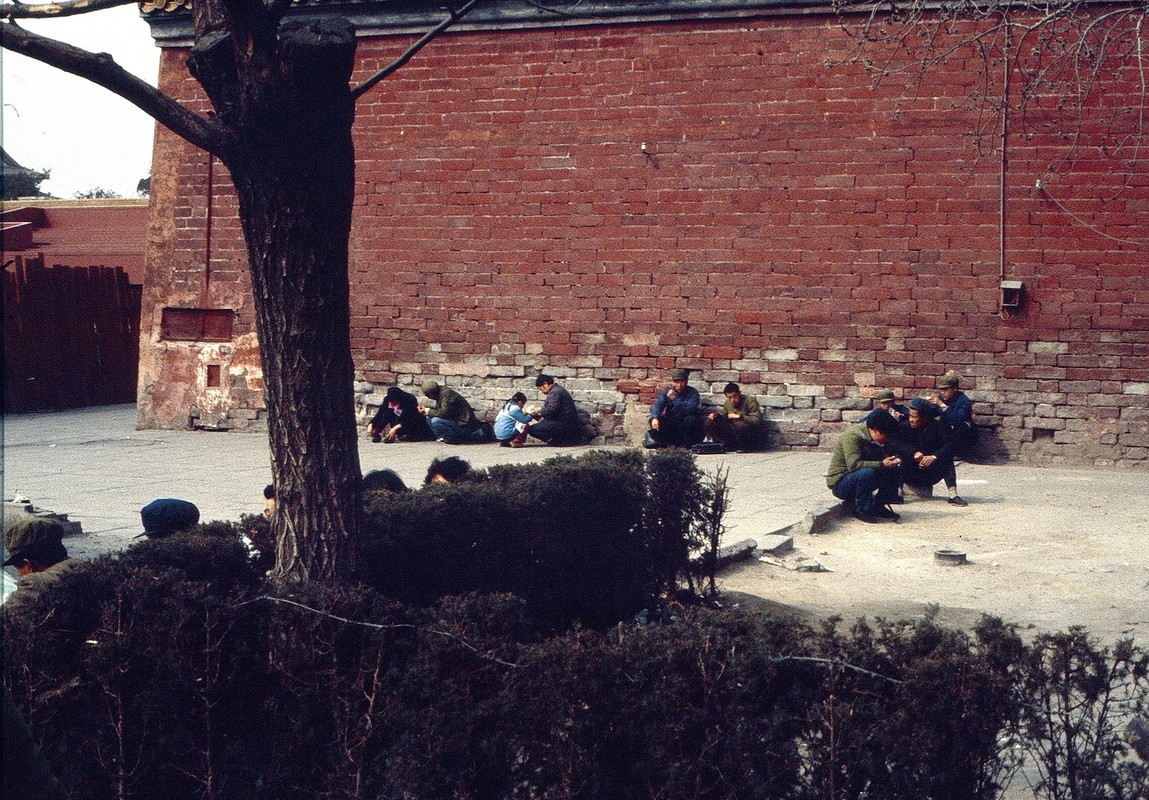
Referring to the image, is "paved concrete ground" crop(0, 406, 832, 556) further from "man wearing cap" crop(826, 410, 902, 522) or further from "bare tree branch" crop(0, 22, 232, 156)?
"bare tree branch" crop(0, 22, 232, 156)

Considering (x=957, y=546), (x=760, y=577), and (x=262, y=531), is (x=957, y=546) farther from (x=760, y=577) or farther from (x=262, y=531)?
(x=262, y=531)

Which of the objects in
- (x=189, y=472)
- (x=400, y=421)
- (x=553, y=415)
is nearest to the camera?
(x=189, y=472)

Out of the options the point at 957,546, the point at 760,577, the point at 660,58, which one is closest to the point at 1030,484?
the point at 957,546

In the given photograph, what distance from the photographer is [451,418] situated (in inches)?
583

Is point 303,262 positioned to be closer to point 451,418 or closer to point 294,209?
point 294,209

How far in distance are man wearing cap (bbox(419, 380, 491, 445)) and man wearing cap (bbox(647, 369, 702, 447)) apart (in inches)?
90.7

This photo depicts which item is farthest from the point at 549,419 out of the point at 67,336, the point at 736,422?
the point at 67,336

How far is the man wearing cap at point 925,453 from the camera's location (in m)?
10.5

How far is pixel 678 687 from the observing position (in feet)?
10.4

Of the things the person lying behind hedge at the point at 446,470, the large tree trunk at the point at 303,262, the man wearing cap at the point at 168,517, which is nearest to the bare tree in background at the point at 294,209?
the large tree trunk at the point at 303,262

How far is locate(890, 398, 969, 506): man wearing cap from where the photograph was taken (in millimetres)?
10539

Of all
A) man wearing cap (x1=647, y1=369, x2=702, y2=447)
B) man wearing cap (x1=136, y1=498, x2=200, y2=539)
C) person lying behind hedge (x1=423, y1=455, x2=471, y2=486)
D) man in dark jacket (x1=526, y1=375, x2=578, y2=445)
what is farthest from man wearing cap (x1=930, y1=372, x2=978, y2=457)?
man wearing cap (x1=136, y1=498, x2=200, y2=539)

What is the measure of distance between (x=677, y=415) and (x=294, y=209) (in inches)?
394

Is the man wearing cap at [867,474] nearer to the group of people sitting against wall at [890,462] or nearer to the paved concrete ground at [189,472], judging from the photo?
the group of people sitting against wall at [890,462]
